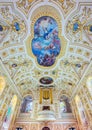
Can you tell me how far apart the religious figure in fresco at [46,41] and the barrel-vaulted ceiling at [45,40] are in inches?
3.5

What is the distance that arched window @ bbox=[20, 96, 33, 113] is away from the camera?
63.4 ft

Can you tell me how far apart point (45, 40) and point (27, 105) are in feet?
37.8

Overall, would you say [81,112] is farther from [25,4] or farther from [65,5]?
[25,4]

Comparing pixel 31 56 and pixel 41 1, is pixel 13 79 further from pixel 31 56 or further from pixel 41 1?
pixel 41 1

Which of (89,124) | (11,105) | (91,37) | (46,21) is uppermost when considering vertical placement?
(46,21)

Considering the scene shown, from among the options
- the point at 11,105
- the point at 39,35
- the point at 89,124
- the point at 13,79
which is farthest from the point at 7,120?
the point at 39,35

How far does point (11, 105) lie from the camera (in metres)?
18.0

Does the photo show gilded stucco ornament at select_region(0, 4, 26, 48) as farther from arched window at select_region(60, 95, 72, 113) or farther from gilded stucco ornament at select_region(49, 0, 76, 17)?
arched window at select_region(60, 95, 72, 113)

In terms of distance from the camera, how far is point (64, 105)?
20078 millimetres

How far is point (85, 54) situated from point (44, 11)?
611 centimetres

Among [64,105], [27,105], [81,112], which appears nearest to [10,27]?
[27,105]

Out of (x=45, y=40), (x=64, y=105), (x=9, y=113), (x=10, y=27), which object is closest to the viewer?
(x=10, y=27)

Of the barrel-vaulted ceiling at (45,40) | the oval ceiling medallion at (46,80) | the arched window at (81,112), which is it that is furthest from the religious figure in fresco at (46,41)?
the arched window at (81,112)

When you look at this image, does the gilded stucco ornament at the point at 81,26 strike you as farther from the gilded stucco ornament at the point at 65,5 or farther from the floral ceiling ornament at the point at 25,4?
the floral ceiling ornament at the point at 25,4
